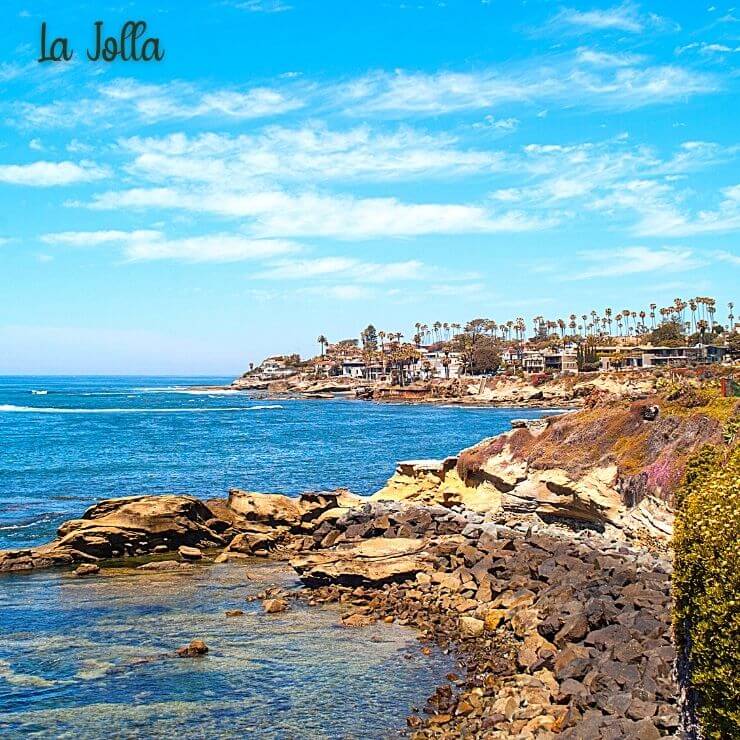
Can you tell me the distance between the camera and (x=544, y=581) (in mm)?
21500

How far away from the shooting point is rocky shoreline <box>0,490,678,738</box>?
1414cm

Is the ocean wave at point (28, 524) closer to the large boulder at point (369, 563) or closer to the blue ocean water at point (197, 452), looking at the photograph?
the blue ocean water at point (197, 452)

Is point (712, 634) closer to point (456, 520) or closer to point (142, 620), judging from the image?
point (142, 620)

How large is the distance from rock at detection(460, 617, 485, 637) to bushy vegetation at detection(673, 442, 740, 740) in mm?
8207

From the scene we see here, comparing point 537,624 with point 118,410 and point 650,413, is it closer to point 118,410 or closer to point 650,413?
point 650,413

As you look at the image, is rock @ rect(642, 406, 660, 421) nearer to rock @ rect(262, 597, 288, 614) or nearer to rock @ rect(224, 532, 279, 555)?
rock @ rect(262, 597, 288, 614)

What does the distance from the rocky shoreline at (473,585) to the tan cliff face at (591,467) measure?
105cm

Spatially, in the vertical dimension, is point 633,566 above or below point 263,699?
above

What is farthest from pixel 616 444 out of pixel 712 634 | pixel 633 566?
pixel 712 634

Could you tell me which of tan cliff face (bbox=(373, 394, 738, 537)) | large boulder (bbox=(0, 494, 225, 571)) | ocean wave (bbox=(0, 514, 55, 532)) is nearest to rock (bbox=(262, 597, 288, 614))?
large boulder (bbox=(0, 494, 225, 571))

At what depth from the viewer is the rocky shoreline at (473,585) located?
557 inches

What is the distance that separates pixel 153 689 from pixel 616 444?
1616 centimetres

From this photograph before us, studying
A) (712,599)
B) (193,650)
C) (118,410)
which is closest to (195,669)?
(193,650)

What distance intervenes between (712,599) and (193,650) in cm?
1272
